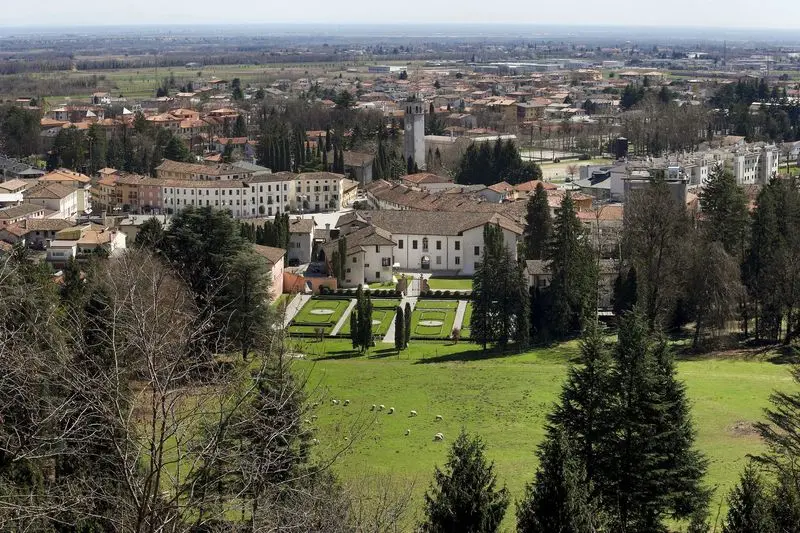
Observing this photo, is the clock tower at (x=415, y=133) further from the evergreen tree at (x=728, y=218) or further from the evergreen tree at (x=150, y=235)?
the evergreen tree at (x=150, y=235)

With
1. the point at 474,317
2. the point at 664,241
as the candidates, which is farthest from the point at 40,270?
the point at 664,241

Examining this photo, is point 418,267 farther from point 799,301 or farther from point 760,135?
point 760,135

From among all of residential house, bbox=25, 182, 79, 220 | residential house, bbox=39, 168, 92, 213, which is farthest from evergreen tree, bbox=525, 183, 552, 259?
residential house, bbox=39, 168, 92, 213

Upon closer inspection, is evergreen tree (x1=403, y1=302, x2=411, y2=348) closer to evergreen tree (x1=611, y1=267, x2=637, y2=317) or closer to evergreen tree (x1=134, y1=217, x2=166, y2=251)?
evergreen tree (x1=611, y1=267, x2=637, y2=317)

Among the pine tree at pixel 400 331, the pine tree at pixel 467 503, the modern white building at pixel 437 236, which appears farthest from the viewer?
the modern white building at pixel 437 236

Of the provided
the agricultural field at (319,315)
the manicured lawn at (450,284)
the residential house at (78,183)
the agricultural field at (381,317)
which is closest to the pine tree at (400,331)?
the agricultural field at (381,317)

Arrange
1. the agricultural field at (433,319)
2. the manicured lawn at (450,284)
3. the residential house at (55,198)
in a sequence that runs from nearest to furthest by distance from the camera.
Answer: the agricultural field at (433,319) < the manicured lawn at (450,284) < the residential house at (55,198)
